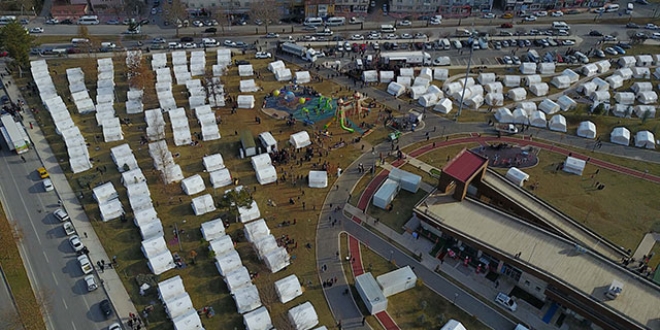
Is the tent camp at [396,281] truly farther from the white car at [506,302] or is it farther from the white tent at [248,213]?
the white tent at [248,213]

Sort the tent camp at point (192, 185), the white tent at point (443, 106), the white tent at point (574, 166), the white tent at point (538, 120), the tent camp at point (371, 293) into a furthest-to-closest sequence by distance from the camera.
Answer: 1. the white tent at point (443, 106)
2. the white tent at point (538, 120)
3. the white tent at point (574, 166)
4. the tent camp at point (192, 185)
5. the tent camp at point (371, 293)

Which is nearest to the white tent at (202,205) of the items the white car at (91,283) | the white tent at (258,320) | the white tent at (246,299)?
the white tent at (246,299)

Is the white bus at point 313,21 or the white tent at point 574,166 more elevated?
the white bus at point 313,21

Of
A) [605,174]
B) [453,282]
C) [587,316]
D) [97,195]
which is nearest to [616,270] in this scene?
[587,316]

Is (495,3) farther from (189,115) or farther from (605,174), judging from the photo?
(189,115)

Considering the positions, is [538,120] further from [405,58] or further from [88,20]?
[88,20]

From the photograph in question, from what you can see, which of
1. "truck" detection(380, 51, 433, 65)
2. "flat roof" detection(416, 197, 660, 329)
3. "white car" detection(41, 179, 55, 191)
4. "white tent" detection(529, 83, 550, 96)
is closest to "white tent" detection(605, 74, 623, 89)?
"white tent" detection(529, 83, 550, 96)

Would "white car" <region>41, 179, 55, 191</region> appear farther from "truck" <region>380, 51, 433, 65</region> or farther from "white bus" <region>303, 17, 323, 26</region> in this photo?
"white bus" <region>303, 17, 323, 26</region>
